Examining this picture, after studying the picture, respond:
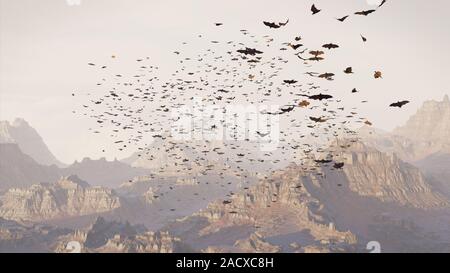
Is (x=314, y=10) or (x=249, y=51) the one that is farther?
(x=249, y=51)

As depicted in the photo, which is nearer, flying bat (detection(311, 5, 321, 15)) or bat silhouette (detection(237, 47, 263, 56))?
flying bat (detection(311, 5, 321, 15))

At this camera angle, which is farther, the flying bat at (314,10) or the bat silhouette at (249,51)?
the bat silhouette at (249,51)
